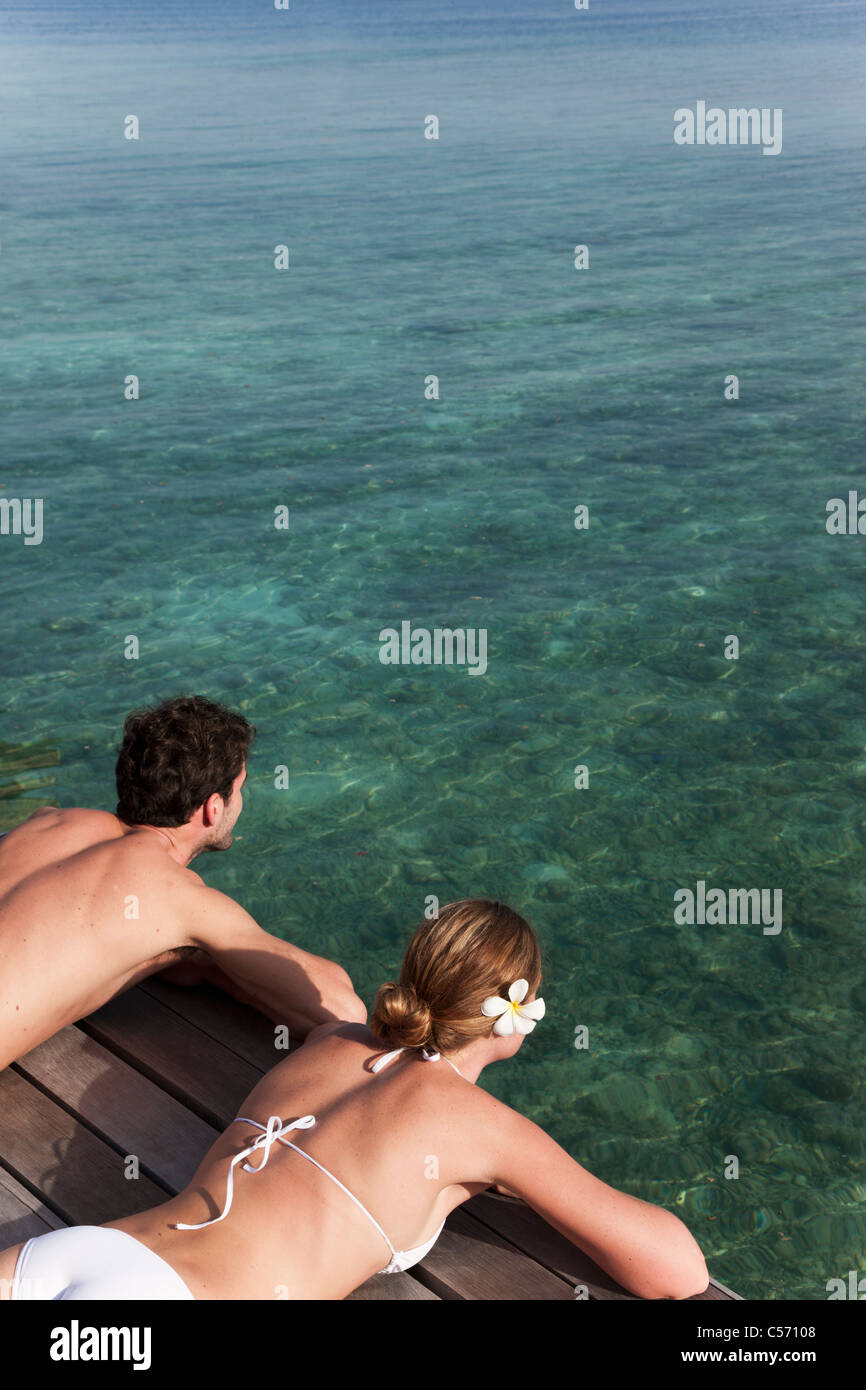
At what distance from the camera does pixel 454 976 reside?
303 cm

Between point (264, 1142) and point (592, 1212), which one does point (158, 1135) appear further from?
point (592, 1212)

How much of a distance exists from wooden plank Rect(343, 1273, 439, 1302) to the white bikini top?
0.02 meters

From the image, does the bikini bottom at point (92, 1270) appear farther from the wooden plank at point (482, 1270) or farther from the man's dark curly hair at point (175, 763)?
the man's dark curly hair at point (175, 763)

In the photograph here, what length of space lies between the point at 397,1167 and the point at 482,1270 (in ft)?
1.46

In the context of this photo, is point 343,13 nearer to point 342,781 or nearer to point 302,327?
point 302,327

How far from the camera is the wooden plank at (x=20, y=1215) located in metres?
3.15

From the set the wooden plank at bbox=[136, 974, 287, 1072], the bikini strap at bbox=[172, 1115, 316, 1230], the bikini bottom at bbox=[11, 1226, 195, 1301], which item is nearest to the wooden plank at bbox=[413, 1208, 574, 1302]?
the bikini strap at bbox=[172, 1115, 316, 1230]

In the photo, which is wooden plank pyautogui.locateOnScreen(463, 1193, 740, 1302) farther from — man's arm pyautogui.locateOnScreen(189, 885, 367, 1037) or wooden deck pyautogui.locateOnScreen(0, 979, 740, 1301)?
man's arm pyautogui.locateOnScreen(189, 885, 367, 1037)

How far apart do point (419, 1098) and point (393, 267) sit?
15.8 meters

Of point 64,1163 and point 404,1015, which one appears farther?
point 64,1163

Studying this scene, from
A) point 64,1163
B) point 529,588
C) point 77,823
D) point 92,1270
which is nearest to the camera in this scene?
point 92,1270

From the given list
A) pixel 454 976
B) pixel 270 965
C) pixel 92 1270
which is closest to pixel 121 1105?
pixel 270 965

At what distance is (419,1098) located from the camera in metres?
2.99

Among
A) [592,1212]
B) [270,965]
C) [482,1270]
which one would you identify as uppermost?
[270,965]
